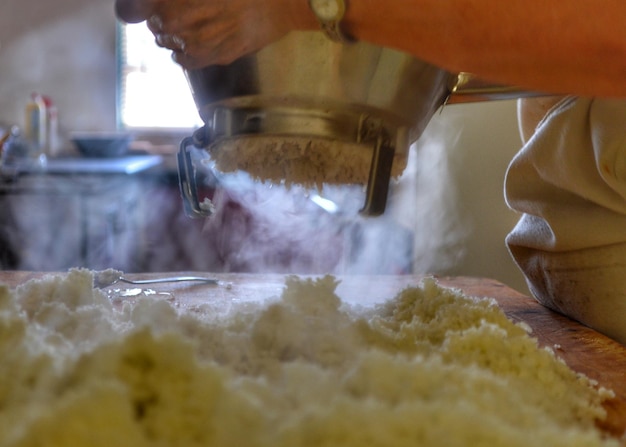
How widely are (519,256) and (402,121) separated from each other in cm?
35

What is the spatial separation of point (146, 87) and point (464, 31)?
243cm

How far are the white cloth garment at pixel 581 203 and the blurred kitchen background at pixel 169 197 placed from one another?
0.66 feet

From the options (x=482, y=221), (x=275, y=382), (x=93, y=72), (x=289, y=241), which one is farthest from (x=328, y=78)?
(x=93, y=72)

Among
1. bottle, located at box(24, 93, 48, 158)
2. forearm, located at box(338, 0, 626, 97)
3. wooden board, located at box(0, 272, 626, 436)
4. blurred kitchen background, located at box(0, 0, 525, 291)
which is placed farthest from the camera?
bottle, located at box(24, 93, 48, 158)

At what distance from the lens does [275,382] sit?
1.27ft

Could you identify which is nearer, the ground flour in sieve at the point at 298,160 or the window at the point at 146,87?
the ground flour in sieve at the point at 298,160

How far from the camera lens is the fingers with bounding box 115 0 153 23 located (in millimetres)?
449

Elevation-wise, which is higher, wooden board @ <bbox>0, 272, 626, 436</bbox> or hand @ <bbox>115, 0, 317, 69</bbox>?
hand @ <bbox>115, 0, 317, 69</bbox>

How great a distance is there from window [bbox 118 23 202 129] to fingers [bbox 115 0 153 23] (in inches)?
86.6

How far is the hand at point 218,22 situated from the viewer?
435mm

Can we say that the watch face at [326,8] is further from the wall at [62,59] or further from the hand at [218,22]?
the wall at [62,59]

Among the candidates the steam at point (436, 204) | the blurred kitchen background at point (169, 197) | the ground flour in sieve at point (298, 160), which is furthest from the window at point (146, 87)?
the ground flour in sieve at point (298, 160)

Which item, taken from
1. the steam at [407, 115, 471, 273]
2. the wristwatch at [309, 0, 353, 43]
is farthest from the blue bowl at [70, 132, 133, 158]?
the wristwatch at [309, 0, 353, 43]

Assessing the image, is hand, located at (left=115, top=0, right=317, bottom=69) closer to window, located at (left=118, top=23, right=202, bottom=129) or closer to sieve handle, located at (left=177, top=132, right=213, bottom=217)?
sieve handle, located at (left=177, top=132, right=213, bottom=217)
